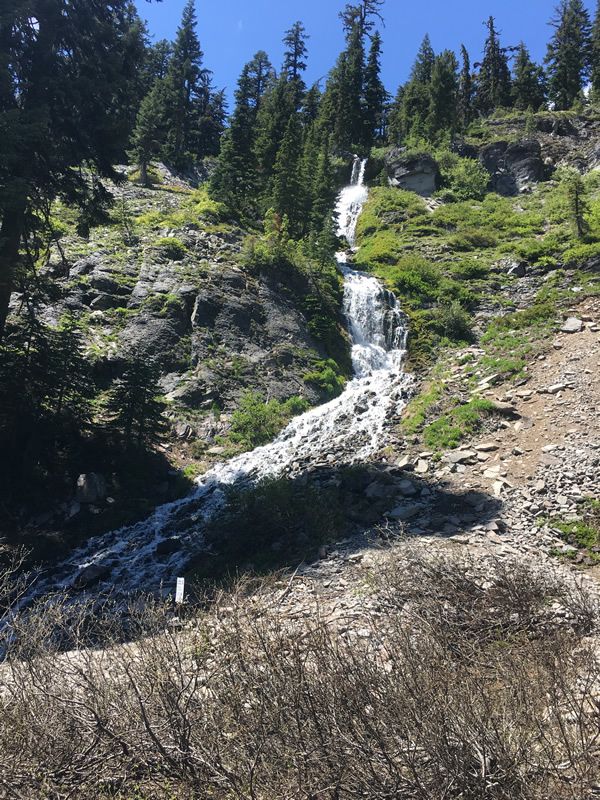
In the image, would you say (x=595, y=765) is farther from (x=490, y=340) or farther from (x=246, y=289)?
(x=246, y=289)

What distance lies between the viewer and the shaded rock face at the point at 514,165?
129 ft

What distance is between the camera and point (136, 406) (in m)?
14.6

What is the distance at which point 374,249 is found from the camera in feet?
101

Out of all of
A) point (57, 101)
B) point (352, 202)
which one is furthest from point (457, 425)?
point (352, 202)

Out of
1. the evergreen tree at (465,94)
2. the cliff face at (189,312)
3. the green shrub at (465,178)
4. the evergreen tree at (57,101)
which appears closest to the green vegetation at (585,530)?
the cliff face at (189,312)

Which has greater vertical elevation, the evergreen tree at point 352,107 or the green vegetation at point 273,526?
the evergreen tree at point 352,107

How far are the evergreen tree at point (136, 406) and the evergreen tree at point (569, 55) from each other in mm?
57684

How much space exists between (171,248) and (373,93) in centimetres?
4051

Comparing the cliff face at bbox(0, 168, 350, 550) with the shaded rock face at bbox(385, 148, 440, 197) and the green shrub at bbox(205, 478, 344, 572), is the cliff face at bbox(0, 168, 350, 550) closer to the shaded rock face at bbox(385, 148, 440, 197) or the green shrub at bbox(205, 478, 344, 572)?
the green shrub at bbox(205, 478, 344, 572)

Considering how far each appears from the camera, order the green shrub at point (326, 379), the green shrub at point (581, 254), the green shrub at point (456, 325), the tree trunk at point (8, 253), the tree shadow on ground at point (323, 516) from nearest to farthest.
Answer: the tree shadow on ground at point (323, 516) → the tree trunk at point (8, 253) → the green shrub at point (326, 379) → the green shrub at point (456, 325) → the green shrub at point (581, 254)

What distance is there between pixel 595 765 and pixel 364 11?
74.8 meters

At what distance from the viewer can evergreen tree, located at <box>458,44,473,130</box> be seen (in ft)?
186

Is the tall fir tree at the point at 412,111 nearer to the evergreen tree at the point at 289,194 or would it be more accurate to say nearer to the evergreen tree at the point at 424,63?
the evergreen tree at the point at 424,63

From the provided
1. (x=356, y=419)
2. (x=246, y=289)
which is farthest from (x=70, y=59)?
(x=356, y=419)
